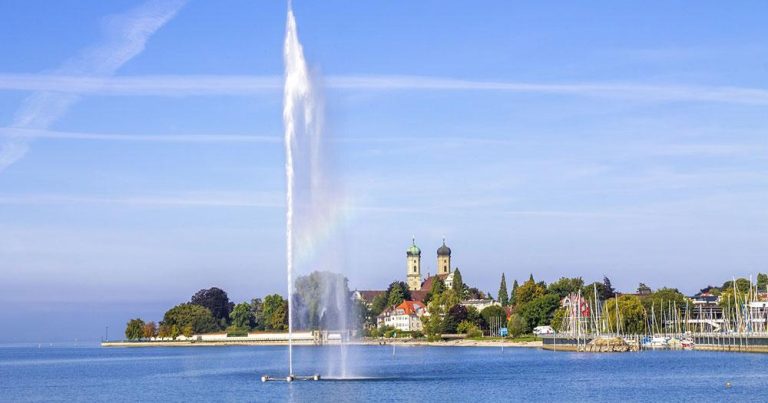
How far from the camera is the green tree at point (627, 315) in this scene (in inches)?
6127

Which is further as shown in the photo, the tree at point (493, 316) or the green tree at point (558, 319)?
the tree at point (493, 316)

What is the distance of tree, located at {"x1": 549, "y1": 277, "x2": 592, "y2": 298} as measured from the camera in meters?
194

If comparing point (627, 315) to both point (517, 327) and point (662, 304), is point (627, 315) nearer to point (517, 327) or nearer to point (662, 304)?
point (662, 304)

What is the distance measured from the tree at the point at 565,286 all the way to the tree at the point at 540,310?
14.5 meters

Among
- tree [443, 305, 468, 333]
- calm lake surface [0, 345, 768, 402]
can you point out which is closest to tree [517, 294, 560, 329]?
tree [443, 305, 468, 333]

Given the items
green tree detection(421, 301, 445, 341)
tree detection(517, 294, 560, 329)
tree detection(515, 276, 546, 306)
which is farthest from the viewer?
green tree detection(421, 301, 445, 341)

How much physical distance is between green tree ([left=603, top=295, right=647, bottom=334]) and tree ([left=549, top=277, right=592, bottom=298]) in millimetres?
31148

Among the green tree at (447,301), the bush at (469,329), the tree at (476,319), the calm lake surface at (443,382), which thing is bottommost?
the calm lake surface at (443,382)

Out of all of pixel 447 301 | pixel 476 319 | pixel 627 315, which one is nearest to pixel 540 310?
pixel 476 319

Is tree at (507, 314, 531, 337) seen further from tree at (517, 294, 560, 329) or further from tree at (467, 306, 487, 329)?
tree at (467, 306, 487, 329)

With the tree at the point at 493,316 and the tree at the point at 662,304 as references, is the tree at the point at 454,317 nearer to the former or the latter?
the tree at the point at 493,316

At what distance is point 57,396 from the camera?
78.4 meters

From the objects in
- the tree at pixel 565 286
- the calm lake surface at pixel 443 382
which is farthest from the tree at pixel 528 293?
the calm lake surface at pixel 443 382

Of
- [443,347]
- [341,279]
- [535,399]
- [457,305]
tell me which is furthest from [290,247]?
[457,305]
